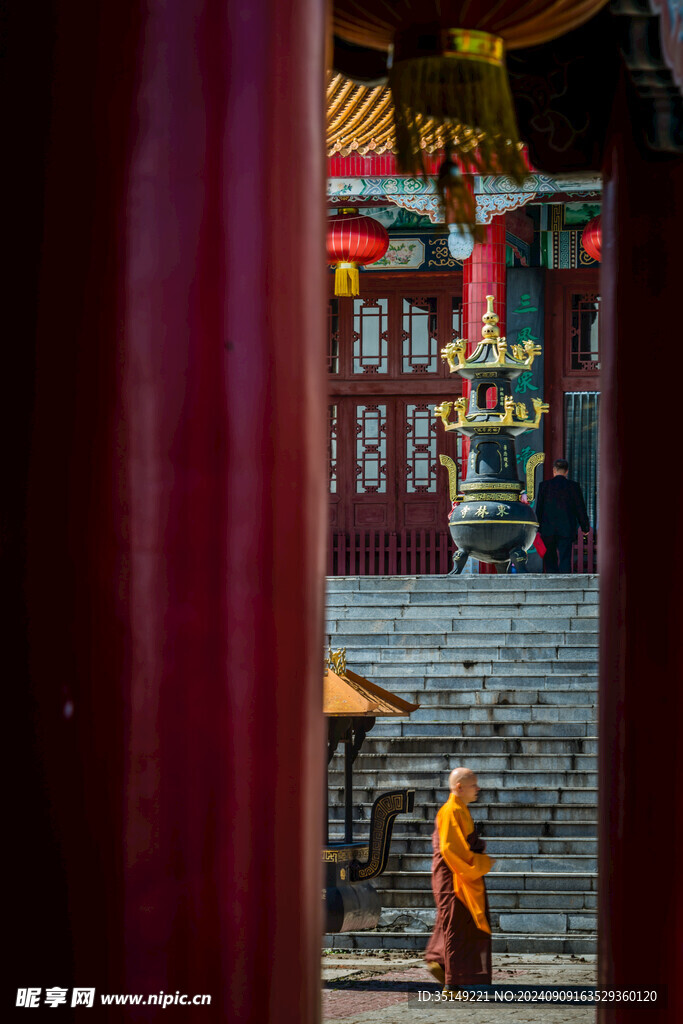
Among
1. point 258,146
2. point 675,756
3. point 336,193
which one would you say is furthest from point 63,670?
point 336,193

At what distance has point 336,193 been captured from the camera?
515 inches

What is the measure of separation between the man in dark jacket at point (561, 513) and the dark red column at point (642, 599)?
10.3 metres

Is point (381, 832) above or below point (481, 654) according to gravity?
below

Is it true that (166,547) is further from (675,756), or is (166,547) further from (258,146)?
(675,756)

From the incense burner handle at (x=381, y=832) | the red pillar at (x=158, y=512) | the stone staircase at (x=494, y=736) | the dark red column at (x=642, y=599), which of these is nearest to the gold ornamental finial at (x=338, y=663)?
the incense burner handle at (x=381, y=832)

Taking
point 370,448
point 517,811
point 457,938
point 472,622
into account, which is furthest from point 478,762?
point 370,448

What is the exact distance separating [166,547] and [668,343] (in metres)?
1.14

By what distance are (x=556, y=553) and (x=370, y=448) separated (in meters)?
2.77

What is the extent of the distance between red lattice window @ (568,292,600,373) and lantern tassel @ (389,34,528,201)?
12293 millimetres

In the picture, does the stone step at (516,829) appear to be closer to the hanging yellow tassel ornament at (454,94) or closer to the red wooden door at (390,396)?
the hanging yellow tassel ornament at (454,94)

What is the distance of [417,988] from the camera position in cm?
634

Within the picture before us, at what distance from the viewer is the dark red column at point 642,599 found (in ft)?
6.86

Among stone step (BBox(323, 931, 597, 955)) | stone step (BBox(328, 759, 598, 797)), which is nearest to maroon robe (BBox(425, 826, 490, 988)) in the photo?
stone step (BBox(323, 931, 597, 955))

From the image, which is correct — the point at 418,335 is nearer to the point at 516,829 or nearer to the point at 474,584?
the point at 474,584
